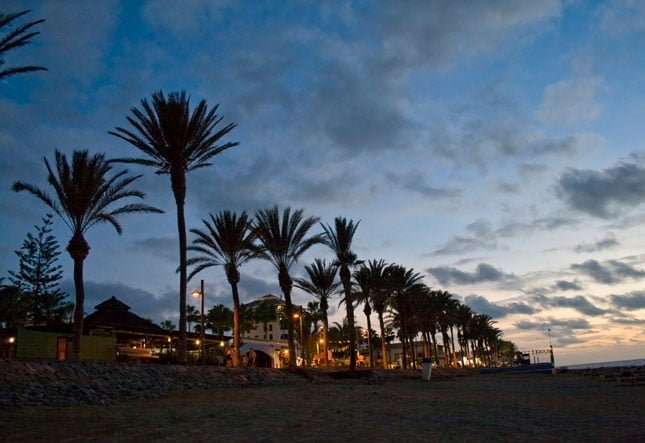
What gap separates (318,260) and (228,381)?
78.1ft

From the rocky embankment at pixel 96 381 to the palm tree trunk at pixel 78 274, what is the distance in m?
3.60

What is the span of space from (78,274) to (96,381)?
24.6 ft

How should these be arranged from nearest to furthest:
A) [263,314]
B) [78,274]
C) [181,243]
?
[78,274] < [181,243] < [263,314]

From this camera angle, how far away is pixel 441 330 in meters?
76.4

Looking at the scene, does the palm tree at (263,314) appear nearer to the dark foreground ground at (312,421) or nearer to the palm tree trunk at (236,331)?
the palm tree trunk at (236,331)

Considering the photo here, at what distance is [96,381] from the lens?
16.0 metres

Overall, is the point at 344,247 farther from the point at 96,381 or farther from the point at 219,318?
the point at 219,318

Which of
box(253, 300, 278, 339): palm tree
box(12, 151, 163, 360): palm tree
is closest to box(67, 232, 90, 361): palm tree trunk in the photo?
box(12, 151, 163, 360): palm tree

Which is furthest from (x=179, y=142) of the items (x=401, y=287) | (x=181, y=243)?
(x=401, y=287)

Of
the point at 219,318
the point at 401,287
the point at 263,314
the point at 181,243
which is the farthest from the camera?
the point at 263,314

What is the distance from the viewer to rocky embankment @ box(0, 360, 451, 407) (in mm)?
13445

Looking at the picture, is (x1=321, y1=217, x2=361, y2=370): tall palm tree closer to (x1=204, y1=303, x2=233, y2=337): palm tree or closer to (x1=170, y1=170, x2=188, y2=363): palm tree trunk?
(x1=170, y1=170, x2=188, y2=363): palm tree trunk

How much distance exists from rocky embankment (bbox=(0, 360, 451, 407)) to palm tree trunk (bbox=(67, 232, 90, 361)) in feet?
11.8

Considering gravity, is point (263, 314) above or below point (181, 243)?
above
